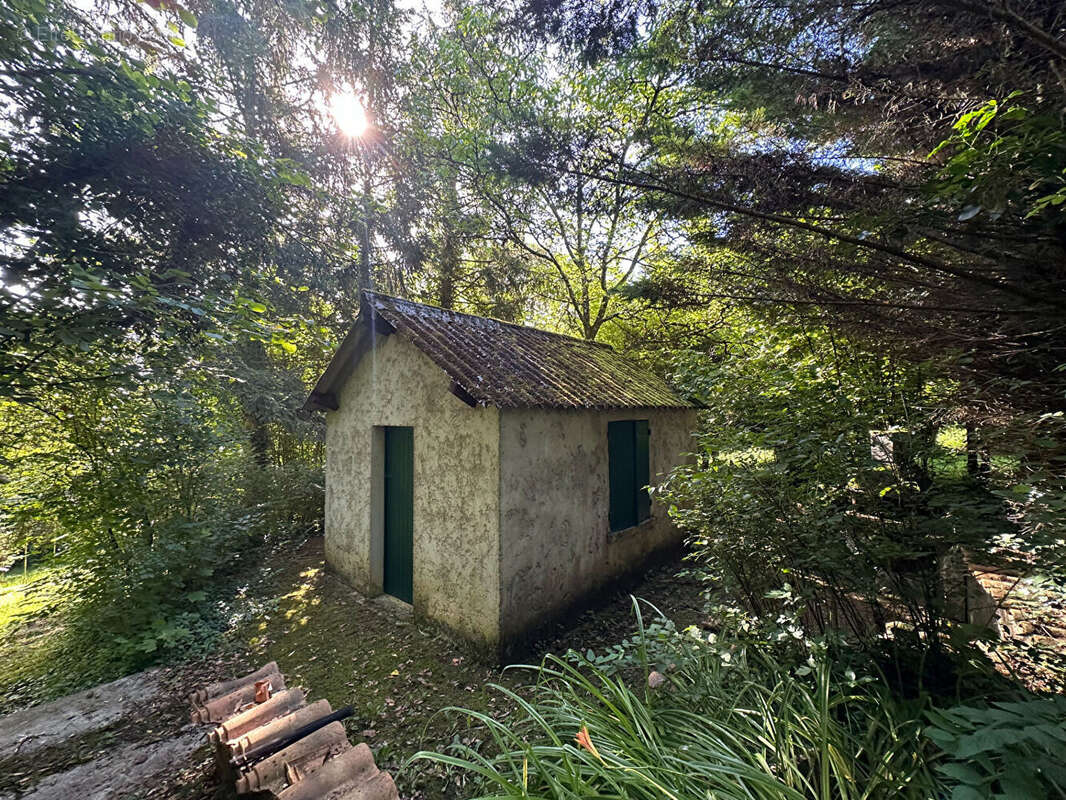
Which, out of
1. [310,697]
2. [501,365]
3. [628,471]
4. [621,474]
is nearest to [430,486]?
[501,365]

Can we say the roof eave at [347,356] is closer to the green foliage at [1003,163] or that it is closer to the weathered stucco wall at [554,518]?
the weathered stucco wall at [554,518]

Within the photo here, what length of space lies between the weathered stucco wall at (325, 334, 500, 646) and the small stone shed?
2cm

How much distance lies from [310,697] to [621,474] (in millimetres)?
5085

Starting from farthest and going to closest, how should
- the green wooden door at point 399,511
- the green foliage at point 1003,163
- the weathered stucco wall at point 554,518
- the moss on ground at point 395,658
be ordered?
the green wooden door at point 399,511 → the weathered stucco wall at point 554,518 → the moss on ground at point 395,658 → the green foliage at point 1003,163

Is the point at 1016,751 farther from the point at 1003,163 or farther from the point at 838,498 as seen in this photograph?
the point at 1003,163

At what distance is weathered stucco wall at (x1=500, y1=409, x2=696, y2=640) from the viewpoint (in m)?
4.84

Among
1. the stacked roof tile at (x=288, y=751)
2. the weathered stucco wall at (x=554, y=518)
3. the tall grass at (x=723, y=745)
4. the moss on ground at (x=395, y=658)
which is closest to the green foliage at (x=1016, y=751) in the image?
the tall grass at (x=723, y=745)

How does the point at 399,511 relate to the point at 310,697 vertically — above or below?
above

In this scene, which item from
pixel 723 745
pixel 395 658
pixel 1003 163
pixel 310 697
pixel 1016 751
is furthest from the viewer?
pixel 395 658

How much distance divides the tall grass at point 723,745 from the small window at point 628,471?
3882 millimetres

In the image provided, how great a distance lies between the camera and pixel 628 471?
277 inches

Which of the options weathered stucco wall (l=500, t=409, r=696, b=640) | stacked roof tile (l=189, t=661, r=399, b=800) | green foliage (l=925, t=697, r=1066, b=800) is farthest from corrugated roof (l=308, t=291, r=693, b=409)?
green foliage (l=925, t=697, r=1066, b=800)

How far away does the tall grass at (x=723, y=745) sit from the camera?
1.80m

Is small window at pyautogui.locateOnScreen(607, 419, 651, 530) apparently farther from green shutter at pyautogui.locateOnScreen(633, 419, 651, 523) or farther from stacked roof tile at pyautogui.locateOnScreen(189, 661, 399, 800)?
stacked roof tile at pyautogui.locateOnScreen(189, 661, 399, 800)
